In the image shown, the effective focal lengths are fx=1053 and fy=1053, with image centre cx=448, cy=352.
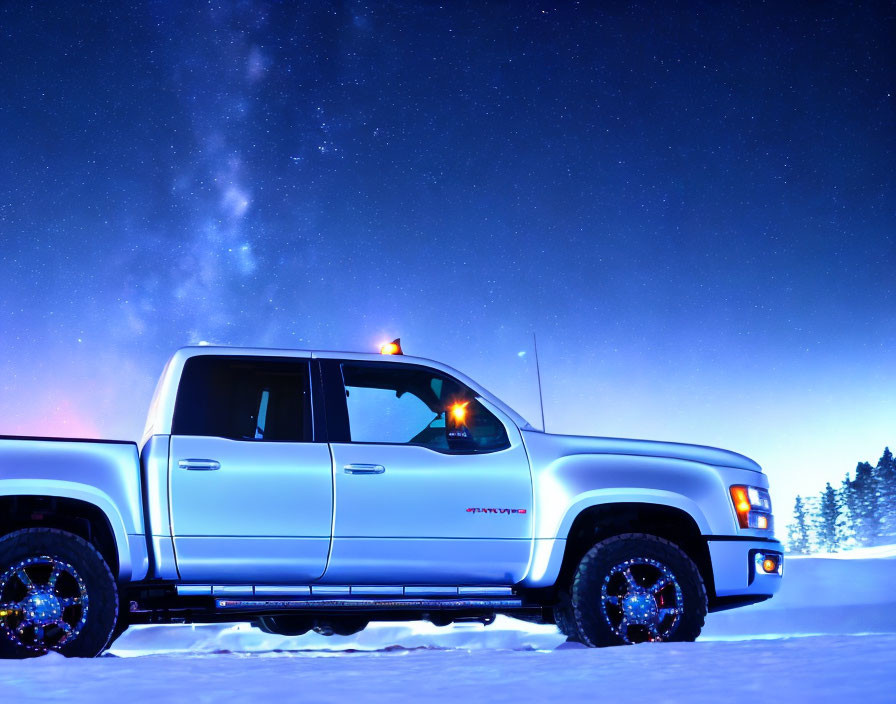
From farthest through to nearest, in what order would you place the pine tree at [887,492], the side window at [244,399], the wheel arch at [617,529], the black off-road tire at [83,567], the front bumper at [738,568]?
1. the pine tree at [887,492]
2. the front bumper at [738,568]
3. the wheel arch at [617,529]
4. the side window at [244,399]
5. the black off-road tire at [83,567]

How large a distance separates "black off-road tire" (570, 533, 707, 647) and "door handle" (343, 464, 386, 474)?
1387mm

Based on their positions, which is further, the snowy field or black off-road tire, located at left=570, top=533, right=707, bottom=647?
black off-road tire, located at left=570, top=533, right=707, bottom=647

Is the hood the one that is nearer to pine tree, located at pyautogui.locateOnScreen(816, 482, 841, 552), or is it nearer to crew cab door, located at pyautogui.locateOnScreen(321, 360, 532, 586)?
crew cab door, located at pyautogui.locateOnScreen(321, 360, 532, 586)

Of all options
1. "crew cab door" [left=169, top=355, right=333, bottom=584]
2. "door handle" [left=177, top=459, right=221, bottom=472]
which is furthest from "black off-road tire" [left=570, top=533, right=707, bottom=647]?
"door handle" [left=177, top=459, right=221, bottom=472]

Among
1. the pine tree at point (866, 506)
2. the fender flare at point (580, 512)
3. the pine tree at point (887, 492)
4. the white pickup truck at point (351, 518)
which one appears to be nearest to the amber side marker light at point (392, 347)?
the white pickup truck at point (351, 518)

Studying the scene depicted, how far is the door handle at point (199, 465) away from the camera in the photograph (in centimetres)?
610

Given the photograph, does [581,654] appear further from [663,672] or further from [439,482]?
[439,482]

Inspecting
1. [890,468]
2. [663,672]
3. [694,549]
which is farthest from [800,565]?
[890,468]

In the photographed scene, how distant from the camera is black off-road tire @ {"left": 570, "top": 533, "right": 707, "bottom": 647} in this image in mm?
6402

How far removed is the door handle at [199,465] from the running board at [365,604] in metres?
0.76

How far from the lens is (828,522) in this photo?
10175 cm

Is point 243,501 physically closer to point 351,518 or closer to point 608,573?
point 351,518

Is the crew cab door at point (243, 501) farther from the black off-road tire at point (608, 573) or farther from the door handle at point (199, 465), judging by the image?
the black off-road tire at point (608, 573)

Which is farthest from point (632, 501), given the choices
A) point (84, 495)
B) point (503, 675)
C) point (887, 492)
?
point (887, 492)
